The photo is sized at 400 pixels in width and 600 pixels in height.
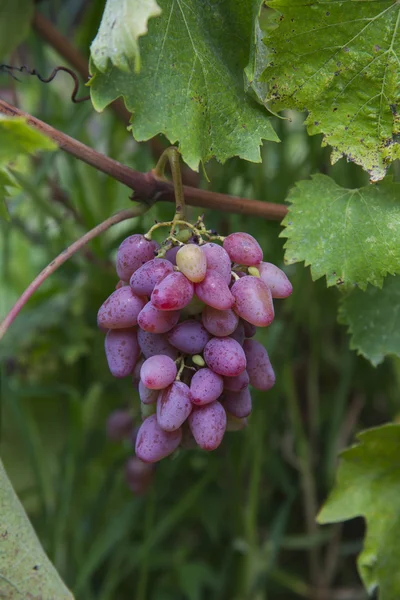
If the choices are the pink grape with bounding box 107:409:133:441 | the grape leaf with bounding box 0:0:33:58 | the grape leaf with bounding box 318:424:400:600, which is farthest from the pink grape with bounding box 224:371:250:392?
the grape leaf with bounding box 0:0:33:58

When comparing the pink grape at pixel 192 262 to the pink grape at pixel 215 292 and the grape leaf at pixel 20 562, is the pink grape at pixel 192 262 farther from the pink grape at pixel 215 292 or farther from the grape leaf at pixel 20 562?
the grape leaf at pixel 20 562

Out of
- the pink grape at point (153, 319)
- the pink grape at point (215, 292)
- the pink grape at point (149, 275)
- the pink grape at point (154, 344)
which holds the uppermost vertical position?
the pink grape at point (149, 275)

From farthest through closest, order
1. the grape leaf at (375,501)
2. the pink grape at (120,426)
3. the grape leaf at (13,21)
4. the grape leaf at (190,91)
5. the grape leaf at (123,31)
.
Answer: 1. the pink grape at (120,426)
2. the grape leaf at (13,21)
3. the grape leaf at (375,501)
4. the grape leaf at (190,91)
5. the grape leaf at (123,31)

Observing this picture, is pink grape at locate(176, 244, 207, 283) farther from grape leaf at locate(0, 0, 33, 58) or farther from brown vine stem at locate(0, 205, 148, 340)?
grape leaf at locate(0, 0, 33, 58)

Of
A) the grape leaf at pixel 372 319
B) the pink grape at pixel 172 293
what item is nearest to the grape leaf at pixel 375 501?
the grape leaf at pixel 372 319

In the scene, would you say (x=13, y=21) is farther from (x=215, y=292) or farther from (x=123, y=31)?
(x=215, y=292)
